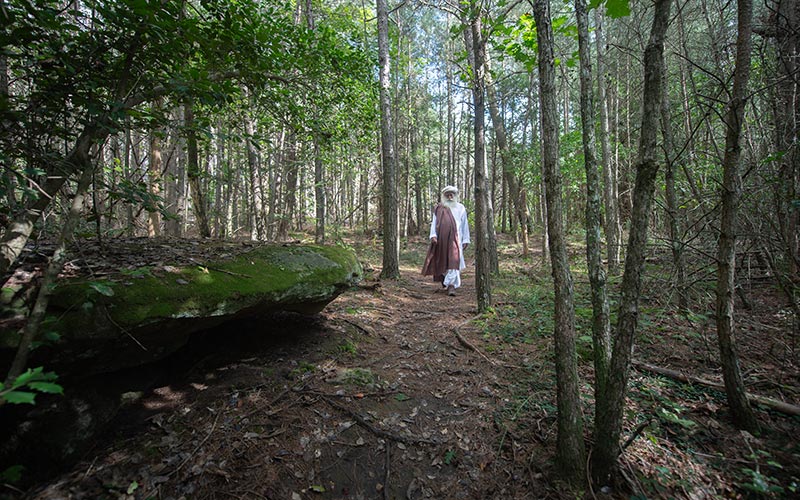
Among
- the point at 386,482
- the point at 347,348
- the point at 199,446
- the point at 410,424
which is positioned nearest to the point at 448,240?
the point at 347,348

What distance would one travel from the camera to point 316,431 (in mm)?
2869

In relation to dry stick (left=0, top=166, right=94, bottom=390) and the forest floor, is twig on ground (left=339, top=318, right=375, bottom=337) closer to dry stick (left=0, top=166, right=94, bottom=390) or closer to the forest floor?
the forest floor

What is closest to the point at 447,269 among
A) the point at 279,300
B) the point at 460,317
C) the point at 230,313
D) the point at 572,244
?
the point at 460,317

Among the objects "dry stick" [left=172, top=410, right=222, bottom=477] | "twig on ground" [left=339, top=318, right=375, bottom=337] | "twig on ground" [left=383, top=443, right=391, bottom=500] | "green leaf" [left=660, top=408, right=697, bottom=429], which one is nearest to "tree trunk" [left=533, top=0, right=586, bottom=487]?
"green leaf" [left=660, top=408, right=697, bottom=429]

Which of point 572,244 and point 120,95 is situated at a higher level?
point 120,95

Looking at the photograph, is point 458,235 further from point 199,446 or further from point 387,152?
point 199,446

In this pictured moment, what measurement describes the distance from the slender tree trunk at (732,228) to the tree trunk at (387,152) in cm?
599

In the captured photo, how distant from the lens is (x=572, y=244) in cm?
1409

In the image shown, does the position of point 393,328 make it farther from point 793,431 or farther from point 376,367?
point 793,431

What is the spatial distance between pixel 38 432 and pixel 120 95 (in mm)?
2517

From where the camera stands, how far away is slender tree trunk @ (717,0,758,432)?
8.30ft

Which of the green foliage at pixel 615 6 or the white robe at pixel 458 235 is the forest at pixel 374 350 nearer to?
the green foliage at pixel 615 6

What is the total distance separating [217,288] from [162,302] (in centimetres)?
45

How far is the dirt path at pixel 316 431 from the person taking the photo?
239 cm
